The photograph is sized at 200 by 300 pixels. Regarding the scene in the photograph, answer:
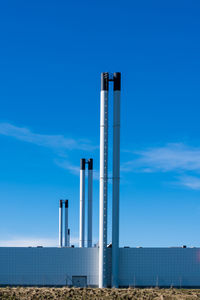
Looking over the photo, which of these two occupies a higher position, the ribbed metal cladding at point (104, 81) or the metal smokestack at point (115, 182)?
the ribbed metal cladding at point (104, 81)

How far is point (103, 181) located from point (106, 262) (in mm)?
7885

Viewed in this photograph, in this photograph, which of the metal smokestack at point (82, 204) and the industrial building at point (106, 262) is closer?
the industrial building at point (106, 262)

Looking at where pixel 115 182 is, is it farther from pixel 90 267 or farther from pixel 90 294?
pixel 90 294

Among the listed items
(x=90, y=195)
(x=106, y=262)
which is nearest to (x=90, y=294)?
(x=106, y=262)

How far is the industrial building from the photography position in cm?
5881

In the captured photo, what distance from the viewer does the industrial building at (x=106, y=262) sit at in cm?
5881

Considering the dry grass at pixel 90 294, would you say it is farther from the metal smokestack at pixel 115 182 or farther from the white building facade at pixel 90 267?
the white building facade at pixel 90 267

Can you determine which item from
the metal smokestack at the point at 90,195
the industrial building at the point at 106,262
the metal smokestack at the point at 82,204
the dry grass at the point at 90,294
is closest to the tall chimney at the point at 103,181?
the industrial building at the point at 106,262

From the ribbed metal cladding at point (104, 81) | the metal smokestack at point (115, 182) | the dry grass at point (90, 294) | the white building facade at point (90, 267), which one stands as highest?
the ribbed metal cladding at point (104, 81)

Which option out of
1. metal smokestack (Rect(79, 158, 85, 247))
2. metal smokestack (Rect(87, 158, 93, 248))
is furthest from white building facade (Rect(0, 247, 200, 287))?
metal smokestack (Rect(79, 158, 85, 247))

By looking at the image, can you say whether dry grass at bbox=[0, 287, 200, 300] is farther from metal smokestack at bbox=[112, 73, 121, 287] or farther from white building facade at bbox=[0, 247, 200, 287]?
white building facade at bbox=[0, 247, 200, 287]

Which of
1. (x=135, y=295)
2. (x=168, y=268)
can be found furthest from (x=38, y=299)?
(x=168, y=268)

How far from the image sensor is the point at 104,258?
5800 centimetres

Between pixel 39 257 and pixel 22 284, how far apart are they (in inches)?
121
